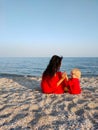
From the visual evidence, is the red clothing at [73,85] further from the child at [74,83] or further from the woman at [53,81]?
the woman at [53,81]

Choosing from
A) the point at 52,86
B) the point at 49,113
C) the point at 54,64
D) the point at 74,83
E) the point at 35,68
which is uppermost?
the point at 54,64

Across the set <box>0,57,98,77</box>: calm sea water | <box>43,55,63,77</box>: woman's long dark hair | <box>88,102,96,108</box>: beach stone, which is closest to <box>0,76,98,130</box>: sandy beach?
<box>88,102,96,108</box>: beach stone

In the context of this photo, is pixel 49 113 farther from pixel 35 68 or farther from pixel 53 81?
pixel 35 68

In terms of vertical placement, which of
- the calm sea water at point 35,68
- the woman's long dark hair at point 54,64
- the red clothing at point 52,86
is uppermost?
the woman's long dark hair at point 54,64

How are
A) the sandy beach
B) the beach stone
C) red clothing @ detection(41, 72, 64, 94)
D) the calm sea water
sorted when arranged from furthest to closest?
the calm sea water, red clothing @ detection(41, 72, 64, 94), the beach stone, the sandy beach

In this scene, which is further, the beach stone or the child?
the child

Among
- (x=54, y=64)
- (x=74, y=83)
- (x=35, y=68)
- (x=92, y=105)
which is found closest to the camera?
(x=92, y=105)

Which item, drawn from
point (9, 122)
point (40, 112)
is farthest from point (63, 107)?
point (9, 122)

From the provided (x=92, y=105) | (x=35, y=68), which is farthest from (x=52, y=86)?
(x=35, y=68)

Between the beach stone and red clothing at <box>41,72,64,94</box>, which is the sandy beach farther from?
red clothing at <box>41,72,64,94</box>

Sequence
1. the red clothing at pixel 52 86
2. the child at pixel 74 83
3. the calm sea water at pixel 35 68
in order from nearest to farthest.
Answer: the child at pixel 74 83 < the red clothing at pixel 52 86 < the calm sea water at pixel 35 68

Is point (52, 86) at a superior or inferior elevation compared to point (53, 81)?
inferior

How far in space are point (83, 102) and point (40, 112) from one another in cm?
146

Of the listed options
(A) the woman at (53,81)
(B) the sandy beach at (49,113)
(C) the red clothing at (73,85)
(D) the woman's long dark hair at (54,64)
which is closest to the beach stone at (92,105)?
(B) the sandy beach at (49,113)
